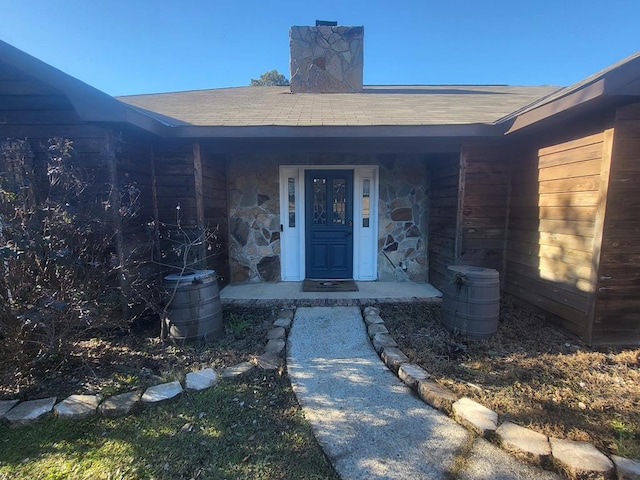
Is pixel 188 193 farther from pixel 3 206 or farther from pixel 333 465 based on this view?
pixel 333 465

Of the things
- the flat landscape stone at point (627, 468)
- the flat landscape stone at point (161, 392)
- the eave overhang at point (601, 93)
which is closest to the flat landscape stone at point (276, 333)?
the flat landscape stone at point (161, 392)

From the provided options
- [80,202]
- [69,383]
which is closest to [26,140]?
[80,202]

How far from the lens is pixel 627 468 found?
4.94 ft

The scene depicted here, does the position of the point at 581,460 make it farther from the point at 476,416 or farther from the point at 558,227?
the point at 558,227

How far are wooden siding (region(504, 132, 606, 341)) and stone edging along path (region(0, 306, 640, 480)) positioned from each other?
1773 millimetres

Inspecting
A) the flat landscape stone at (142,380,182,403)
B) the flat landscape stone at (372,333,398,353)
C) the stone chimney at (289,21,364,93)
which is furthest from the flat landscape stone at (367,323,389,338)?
the stone chimney at (289,21,364,93)

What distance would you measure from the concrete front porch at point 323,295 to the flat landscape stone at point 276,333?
0.72 metres

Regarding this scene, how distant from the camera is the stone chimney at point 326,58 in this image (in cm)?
621

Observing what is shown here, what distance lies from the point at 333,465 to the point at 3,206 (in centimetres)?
316

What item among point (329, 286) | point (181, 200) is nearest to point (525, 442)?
point (329, 286)

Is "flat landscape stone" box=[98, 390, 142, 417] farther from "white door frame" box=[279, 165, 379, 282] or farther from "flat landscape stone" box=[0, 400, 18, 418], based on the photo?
"white door frame" box=[279, 165, 379, 282]

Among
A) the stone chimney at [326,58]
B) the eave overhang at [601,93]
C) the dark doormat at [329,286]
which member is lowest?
the dark doormat at [329,286]

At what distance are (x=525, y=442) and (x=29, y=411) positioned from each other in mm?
3099

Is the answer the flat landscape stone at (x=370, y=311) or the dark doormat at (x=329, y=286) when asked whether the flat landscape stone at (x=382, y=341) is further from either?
the dark doormat at (x=329, y=286)
